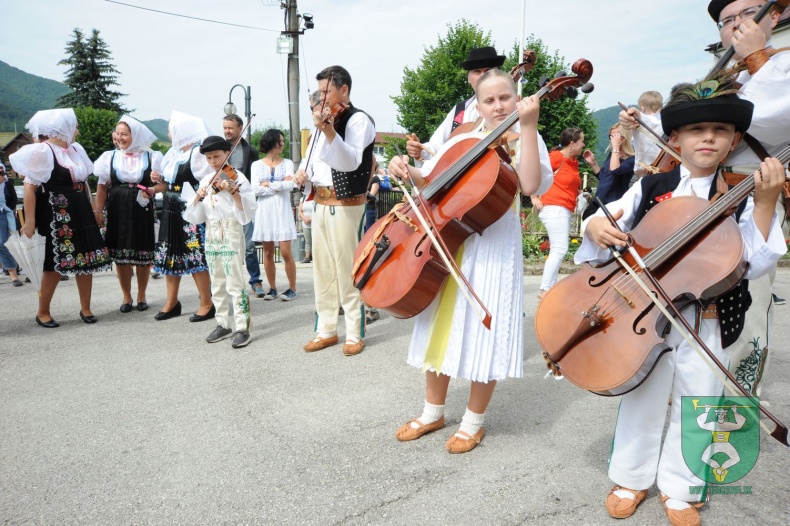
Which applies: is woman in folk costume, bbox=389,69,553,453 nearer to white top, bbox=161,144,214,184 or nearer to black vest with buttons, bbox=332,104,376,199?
black vest with buttons, bbox=332,104,376,199

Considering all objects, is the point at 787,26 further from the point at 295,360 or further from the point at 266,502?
the point at 266,502

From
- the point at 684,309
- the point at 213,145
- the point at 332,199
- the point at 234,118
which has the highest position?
the point at 234,118

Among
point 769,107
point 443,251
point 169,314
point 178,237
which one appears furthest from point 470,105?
point 169,314

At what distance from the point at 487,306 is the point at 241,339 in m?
2.75

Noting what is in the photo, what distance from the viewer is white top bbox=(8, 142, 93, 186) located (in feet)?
15.7

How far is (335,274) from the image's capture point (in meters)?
4.54

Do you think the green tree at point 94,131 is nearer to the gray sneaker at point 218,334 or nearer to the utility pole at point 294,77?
the utility pole at point 294,77

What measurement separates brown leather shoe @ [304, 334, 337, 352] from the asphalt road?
0.26 ft

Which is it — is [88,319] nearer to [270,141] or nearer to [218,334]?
[218,334]

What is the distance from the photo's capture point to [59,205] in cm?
514

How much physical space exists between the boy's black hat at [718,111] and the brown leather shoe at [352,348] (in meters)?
3.05

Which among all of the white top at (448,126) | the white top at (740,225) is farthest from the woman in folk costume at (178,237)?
the white top at (740,225)

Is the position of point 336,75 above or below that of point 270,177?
above

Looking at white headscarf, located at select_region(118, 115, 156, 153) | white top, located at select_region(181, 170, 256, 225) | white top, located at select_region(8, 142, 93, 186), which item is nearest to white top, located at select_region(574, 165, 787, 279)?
white top, located at select_region(181, 170, 256, 225)
